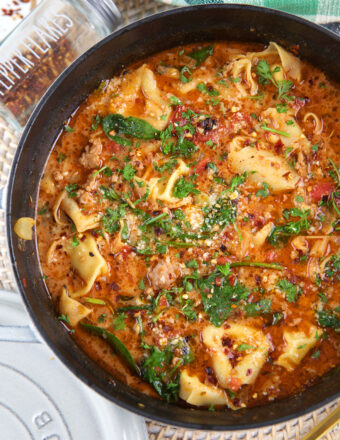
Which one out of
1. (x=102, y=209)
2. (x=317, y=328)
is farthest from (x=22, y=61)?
(x=317, y=328)

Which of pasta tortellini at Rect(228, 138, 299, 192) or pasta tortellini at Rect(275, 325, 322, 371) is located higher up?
pasta tortellini at Rect(228, 138, 299, 192)

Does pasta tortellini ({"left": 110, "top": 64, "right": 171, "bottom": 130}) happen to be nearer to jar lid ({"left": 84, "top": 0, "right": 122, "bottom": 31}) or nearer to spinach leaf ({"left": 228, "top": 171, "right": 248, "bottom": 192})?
→ jar lid ({"left": 84, "top": 0, "right": 122, "bottom": 31})

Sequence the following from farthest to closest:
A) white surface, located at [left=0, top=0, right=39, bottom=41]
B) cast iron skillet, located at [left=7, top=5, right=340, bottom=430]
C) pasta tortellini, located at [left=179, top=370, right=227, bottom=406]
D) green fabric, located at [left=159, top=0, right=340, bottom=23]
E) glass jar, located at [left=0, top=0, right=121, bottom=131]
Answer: white surface, located at [left=0, top=0, right=39, bottom=41] → glass jar, located at [left=0, top=0, right=121, bottom=131] → green fabric, located at [left=159, top=0, right=340, bottom=23] → pasta tortellini, located at [left=179, top=370, right=227, bottom=406] → cast iron skillet, located at [left=7, top=5, right=340, bottom=430]

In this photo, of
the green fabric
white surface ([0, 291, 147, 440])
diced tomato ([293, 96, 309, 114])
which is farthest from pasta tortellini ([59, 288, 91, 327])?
the green fabric

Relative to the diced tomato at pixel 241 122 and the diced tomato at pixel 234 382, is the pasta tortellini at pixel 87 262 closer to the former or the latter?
the diced tomato at pixel 234 382

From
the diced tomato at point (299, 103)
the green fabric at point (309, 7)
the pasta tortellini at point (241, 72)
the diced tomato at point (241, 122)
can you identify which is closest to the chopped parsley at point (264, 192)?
the diced tomato at point (241, 122)

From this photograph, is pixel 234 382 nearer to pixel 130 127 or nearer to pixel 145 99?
pixel 130 127

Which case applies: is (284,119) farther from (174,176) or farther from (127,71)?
(127,71)
